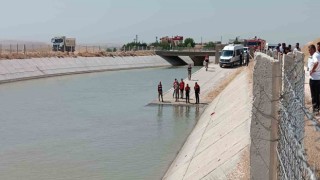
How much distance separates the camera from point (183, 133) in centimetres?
2441

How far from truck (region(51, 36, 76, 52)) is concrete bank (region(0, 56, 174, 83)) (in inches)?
618

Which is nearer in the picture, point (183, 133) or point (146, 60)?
point (183, 133)

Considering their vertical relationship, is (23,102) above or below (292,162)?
below

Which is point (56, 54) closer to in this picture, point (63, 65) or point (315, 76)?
point (63, 65)

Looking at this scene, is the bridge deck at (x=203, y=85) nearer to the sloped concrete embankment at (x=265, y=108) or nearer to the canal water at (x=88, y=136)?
the canal water at (x=88, y=136)

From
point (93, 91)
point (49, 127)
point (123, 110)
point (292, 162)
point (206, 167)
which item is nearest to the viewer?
point (292, 162)

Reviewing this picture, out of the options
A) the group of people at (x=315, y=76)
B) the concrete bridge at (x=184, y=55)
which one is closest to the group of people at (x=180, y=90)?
the group of people at (x=315, y=76)

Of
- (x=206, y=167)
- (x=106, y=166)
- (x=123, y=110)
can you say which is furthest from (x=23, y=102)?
(x=206, y=167)

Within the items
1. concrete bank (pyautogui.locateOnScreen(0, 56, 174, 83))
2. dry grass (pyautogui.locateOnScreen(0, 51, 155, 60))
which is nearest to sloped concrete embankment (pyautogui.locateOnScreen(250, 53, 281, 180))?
concrete bank (pyautogui.locateOnScreen(0, 56, 174, 83))

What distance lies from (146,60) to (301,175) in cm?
9484

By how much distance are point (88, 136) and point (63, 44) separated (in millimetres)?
83900

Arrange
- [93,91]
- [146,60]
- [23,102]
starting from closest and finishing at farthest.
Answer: [23,102]
[93,91]
[146,60]

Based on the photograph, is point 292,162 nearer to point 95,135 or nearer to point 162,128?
point 95,135

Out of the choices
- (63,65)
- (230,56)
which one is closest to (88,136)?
(230,56)
